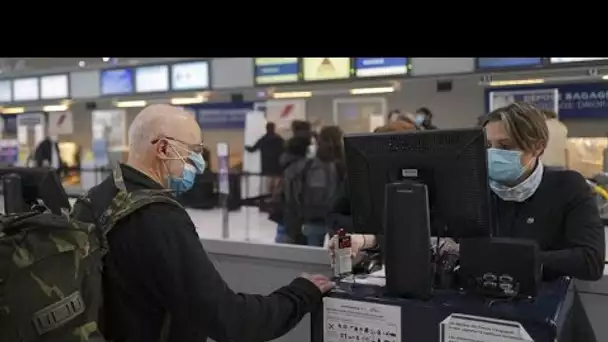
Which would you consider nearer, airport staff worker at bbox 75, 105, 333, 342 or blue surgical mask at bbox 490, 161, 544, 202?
airport staff worker at bbox 75, 105, 333, 342

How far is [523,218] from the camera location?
2.00m

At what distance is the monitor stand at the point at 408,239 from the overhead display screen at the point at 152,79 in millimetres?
8946

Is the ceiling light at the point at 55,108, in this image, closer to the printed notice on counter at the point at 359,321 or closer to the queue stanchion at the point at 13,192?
the queue stanchion at the point at 13,192

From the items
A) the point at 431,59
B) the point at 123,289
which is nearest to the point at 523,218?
the point at 123,289

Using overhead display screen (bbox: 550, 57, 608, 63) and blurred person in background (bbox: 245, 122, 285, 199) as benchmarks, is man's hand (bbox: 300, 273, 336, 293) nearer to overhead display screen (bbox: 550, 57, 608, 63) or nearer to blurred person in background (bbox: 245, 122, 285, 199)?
overhead display screen (bbox: 550, 57, 608, 63)

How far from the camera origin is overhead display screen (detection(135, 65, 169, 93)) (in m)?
10.2

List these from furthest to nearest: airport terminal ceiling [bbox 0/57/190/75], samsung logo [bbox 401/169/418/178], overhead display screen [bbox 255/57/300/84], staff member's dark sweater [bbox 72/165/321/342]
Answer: airport terminal ceiling [bbox 0/57/190/75] → overhead display screen [bbox 255/57/300/84] → samsung logo [bbox 401/169/418/178] → staff member's dark sweater [bbox 72/165/321/342]

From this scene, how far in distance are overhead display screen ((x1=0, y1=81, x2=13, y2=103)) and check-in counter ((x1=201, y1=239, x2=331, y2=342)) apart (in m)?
10.9

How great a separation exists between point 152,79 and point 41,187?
7.64m

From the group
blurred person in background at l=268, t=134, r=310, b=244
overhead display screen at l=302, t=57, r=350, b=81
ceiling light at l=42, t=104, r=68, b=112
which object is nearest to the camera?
blurred person in background at l=268, t=134, r=310, b=244

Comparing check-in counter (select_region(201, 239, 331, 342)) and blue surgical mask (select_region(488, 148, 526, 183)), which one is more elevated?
blue surgical mask (select_region(488, 148, 526, 183))

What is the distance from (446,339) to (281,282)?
134 centimetres

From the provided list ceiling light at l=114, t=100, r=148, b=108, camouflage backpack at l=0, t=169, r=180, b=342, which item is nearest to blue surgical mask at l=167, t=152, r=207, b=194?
camouflage backpack at l=0, t=169, r=180, b=342
